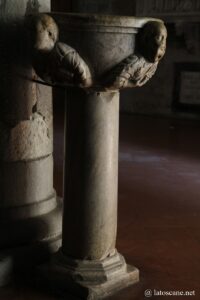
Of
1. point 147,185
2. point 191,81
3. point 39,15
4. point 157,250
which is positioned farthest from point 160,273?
point 191,81

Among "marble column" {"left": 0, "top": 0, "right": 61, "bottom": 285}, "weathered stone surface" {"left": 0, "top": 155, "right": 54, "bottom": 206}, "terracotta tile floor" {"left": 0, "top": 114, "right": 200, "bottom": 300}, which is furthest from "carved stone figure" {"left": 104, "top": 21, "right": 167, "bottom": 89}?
"terracotta tile floor" {"left": 0, "top": 114, "right": 200, "bottom": 300}

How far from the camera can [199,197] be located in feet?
10.7

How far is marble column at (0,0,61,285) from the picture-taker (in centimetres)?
200

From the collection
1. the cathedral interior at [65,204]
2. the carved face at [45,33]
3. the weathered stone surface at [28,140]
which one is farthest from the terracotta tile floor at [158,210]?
the carved face at [45,33]

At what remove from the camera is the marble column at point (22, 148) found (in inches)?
78.7

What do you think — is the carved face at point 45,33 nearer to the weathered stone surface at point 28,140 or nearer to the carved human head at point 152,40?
the carved human head at point 152,40

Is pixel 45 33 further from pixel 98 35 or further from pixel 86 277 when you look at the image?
pixel 86 277

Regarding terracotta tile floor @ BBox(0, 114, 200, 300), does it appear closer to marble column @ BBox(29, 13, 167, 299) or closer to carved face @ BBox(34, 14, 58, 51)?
marble column @ BBox(29, 13, 167, 299)

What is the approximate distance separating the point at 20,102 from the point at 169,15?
15.4ft

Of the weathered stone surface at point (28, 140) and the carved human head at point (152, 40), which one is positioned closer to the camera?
the carved human head at point (152, 40)

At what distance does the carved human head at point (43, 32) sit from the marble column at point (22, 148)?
29 centimetres

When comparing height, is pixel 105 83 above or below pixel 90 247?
above

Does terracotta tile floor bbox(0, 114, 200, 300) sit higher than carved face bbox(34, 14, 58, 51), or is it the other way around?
carved face bbox(34, 14, 58, 51)

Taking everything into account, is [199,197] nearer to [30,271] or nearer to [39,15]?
[30,271]
